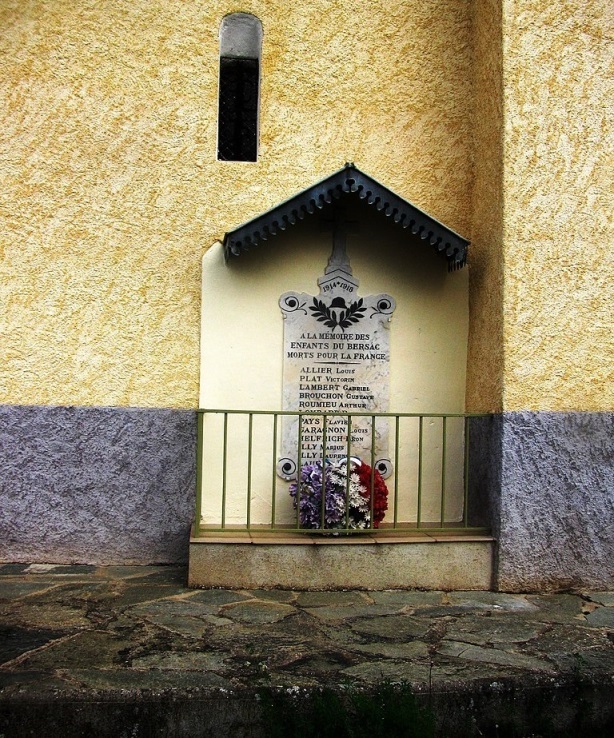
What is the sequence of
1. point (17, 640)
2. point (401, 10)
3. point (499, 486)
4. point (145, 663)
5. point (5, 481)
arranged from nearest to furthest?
point (145, 663) → point (17, 640) → point (499, 486) → point (5, 481) → point (401, 10)

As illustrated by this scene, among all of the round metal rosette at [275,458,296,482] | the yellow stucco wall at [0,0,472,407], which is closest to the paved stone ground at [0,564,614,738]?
the round metal rosette at [275,458,296,482]

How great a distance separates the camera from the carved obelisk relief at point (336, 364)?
6.31 m

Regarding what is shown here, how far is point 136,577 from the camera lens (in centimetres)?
582

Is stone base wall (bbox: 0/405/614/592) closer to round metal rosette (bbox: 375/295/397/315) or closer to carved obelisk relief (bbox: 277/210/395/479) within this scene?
carved obelisk relief (bbox: 277/210/395/479)

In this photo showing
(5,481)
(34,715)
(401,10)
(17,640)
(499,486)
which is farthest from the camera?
(401,10)

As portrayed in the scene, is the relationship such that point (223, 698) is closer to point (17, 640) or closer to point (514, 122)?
point (17, 640)

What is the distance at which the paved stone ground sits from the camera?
12.4ft

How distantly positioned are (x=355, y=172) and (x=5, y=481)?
125 inches

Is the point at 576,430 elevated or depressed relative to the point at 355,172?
depressed

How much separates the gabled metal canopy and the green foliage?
3126 mm

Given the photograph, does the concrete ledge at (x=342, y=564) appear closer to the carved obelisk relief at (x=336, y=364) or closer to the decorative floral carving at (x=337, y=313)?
the carved obelisk relief at (x=336, y=364)

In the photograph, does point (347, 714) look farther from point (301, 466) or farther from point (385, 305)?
point (385, 305)

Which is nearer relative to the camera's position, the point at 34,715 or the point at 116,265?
the point at 34,715

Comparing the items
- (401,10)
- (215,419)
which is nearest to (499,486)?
(215,419)
